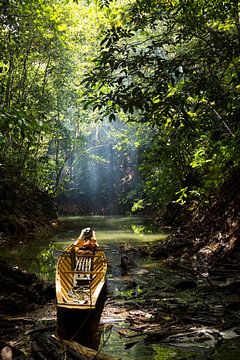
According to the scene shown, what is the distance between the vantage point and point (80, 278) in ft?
22.9

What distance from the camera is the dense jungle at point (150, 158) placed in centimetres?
561

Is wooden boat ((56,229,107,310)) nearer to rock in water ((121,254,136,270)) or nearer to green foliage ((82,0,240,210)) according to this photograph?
rock in water ((121,254,136,270))

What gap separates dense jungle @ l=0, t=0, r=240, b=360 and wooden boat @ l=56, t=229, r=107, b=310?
46 centimetres

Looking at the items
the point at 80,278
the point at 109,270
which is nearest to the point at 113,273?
the point at 109,270

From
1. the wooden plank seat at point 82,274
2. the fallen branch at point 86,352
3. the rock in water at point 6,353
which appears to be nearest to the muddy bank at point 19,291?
the wooden plank seat at point 82,274

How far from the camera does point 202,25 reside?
7426 mm

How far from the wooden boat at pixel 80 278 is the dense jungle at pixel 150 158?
1.53 ft

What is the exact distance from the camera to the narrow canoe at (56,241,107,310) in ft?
17.0

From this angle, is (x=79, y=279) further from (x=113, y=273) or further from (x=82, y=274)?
(x=113, y=273)

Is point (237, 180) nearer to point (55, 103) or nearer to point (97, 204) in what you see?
point (55, 103)

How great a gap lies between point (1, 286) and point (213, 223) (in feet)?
23.8

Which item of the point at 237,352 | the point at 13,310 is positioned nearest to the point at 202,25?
the point at 237,352

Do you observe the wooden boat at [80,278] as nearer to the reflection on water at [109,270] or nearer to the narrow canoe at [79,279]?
the narrow canoe at [79,279]

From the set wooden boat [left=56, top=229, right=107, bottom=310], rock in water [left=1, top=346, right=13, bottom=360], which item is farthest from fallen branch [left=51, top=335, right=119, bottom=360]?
rock in water [left=1, top=346, right=13, bottom=360]
